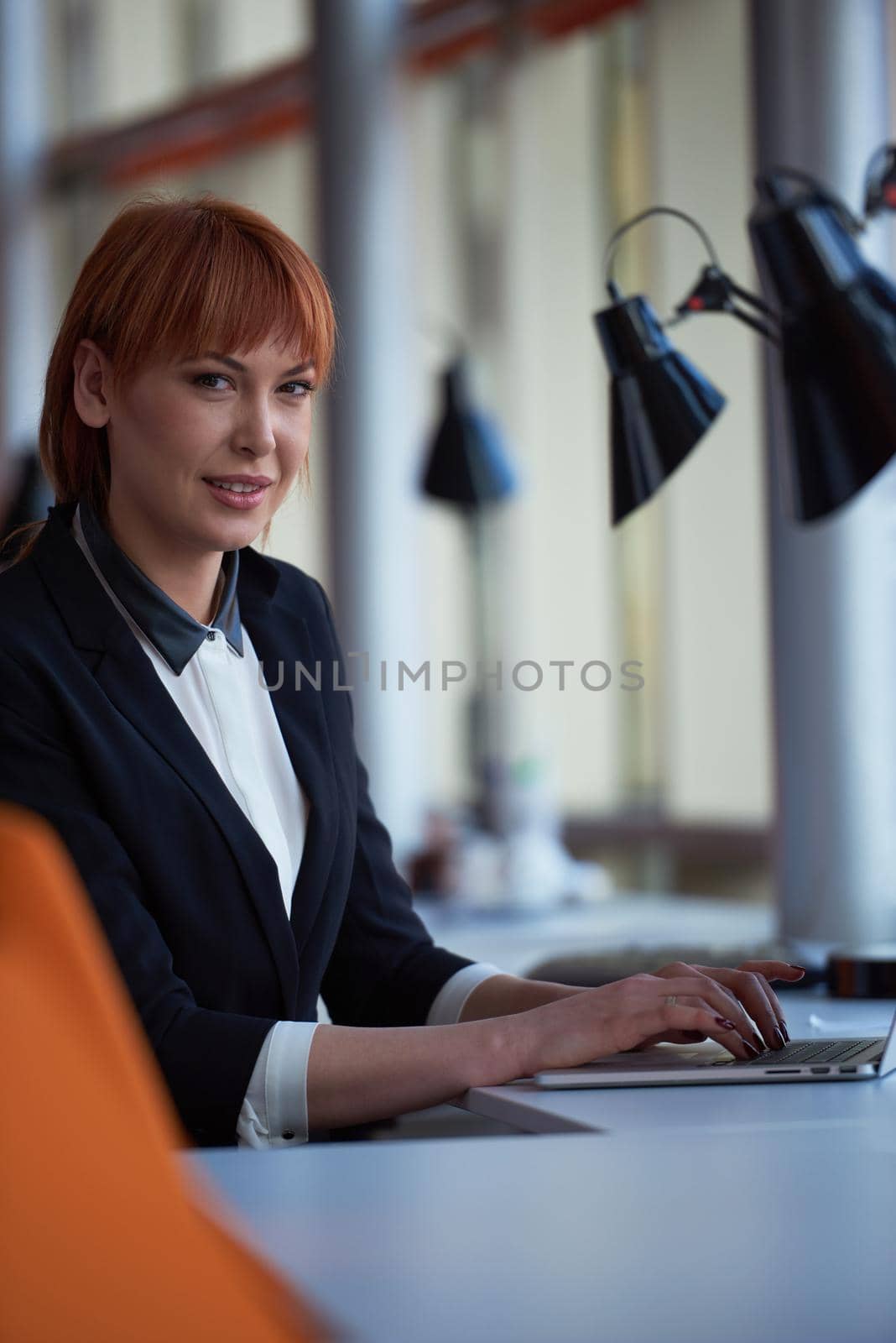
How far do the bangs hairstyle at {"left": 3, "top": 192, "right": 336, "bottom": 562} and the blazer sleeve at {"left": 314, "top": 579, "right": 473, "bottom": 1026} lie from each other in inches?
14.8

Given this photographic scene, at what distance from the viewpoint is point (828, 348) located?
6.19 feet

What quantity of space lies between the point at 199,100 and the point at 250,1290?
5603 mm

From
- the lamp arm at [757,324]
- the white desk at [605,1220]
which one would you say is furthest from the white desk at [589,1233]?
the lamp arm at [757,324]

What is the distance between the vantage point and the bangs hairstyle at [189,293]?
4.63ft

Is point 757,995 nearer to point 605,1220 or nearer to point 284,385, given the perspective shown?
point 605,1220

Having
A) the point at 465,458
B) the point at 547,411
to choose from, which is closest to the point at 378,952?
the point at 465,458

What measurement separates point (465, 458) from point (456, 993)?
2.22 m

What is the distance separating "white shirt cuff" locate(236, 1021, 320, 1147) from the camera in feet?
4.21

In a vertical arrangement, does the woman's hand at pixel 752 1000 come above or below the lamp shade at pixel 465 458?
below

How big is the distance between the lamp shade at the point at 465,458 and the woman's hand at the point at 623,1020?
242cm

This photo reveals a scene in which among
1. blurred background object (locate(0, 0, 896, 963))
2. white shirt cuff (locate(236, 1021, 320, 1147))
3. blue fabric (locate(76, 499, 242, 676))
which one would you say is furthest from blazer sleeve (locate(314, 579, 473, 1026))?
blurred background object (locate(0, 0, 896, 963))

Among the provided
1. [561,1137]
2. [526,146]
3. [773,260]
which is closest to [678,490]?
[526,146]

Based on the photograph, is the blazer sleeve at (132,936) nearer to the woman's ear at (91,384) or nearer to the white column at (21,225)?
the woman's ear at (91,384)

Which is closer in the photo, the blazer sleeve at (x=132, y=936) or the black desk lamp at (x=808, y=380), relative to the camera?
the blazer sleeve at (x=132, y=936)
